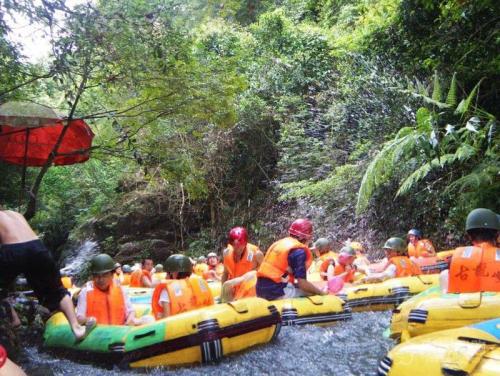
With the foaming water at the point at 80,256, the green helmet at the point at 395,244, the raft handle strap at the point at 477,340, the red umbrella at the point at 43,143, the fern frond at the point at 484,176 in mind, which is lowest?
the foaming water at the point at 80,256

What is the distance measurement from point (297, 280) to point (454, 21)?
642 centimetres

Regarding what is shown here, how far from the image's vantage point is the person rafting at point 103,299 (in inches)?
237

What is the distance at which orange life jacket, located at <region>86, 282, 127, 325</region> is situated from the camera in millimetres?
6102

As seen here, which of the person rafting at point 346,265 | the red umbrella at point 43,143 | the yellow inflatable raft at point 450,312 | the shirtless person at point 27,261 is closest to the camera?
the shirtless person at point 27,261

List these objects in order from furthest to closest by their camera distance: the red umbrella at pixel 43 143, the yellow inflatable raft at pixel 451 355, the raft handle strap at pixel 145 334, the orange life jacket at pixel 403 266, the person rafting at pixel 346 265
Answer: the orange life jacket at pixel 403 266, the person rafting at pixel 346 265, the red umbrella at pixel 43 143, the raft handle strap at pixel 145 334, the yellow inflatable raft at pixel 451 355

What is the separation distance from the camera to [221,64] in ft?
25.6

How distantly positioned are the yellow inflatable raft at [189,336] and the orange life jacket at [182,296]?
33 centimetres

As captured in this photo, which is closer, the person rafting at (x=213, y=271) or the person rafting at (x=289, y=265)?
the person rafting at (x=289, y=265)

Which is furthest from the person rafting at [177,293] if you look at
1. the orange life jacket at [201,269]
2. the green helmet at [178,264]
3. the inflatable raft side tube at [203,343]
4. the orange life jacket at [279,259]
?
the orange life jacket at [201,269]

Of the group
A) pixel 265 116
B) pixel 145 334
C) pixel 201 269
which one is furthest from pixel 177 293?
pixel 265 116

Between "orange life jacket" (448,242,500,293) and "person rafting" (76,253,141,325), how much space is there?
361 centimetres

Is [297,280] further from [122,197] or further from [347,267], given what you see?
[122,197]

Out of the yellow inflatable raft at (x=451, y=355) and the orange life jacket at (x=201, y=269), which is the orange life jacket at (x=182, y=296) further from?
the orange life jacket at (x=201, y=269)

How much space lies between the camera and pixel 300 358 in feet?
18.1
